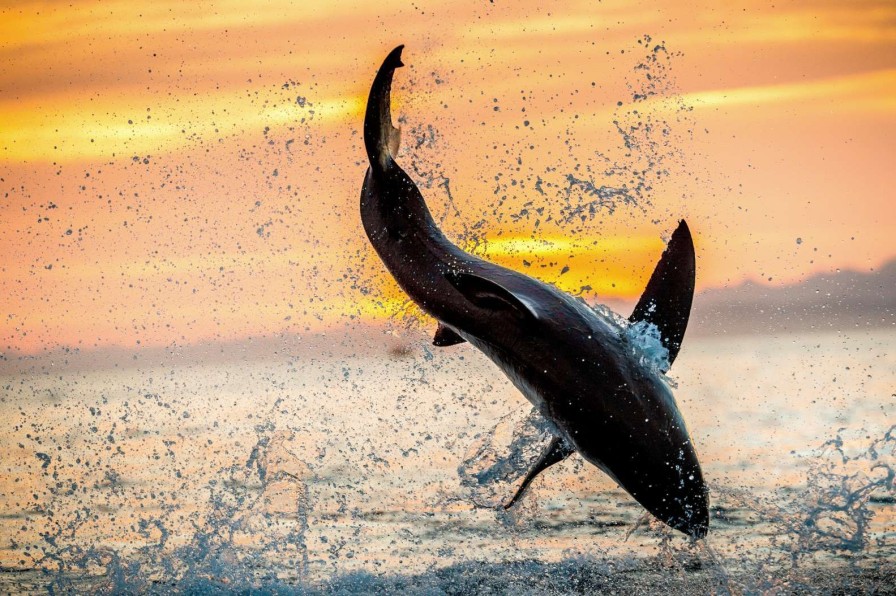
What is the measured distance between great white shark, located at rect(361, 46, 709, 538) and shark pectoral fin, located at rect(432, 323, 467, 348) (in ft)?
0.08

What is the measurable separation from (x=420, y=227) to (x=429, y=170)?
1815 millimetres

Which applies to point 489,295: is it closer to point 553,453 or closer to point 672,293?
point 553,453

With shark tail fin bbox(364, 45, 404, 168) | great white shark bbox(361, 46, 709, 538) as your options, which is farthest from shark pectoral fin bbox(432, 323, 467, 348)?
shark tail fin bbox(364, 45, 404, 168)

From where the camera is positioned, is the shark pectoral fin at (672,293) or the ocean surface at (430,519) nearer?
the shark pectoral fin at (672,293)

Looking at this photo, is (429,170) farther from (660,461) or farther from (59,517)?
(59,517)

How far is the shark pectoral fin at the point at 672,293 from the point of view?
9617mm

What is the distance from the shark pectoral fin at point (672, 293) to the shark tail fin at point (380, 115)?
2770 millimetres

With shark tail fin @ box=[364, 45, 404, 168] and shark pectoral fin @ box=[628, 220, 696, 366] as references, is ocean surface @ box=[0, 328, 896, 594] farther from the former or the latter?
shark tail fin @ box=[364, 45, 404, 168]

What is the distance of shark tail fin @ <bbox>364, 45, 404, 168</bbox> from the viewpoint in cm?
996

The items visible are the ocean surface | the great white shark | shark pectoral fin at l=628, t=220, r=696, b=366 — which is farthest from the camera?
the ocean surface

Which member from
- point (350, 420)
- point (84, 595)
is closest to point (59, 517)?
point (84, 595)

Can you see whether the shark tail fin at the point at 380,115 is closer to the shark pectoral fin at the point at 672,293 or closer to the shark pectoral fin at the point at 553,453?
the shark pectoral fin at the point at 672,293

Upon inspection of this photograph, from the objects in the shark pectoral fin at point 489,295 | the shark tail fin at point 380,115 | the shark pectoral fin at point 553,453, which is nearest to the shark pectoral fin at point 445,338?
the shark pectoral fin at point 489,295

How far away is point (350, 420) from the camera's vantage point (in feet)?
144
